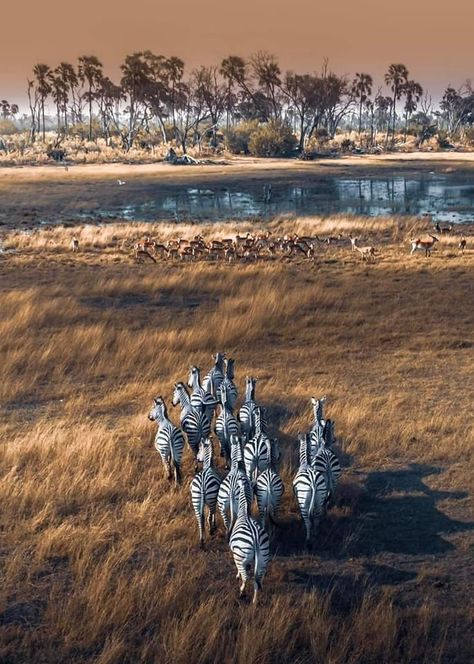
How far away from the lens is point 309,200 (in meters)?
46.3

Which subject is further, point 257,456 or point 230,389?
point 230,389

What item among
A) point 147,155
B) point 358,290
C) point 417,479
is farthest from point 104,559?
point 147,155

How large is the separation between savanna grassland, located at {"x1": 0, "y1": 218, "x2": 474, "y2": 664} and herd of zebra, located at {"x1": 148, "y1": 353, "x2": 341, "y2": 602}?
33 centimetres

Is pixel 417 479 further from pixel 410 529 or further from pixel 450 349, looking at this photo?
pixel 450 349

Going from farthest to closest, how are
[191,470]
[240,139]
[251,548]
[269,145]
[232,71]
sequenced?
[232,71]
[240,139]
[269,145]
[191,470]
[251,548]

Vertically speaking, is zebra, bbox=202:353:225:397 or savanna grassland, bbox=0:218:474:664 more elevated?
zebra, bbox=202:353:225:397

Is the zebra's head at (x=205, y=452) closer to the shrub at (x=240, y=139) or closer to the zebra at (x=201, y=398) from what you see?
the zebra at (x=201, y=398)

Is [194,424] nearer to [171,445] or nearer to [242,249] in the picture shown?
[171,445]

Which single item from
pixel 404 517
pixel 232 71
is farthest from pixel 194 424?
pixel 232 71

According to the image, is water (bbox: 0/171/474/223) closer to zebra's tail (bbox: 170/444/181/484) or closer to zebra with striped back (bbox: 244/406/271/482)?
zebra's tail (bbox: 170/444/181/484)

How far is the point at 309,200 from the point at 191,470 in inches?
1492

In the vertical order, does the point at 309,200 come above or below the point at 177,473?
above

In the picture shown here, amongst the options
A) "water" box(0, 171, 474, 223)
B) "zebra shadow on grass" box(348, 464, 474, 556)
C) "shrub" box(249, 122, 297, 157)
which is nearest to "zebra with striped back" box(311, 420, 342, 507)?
"zebra shadow on grass" box(348, 464, 474, 556)

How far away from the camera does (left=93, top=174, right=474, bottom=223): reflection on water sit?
136 ft
